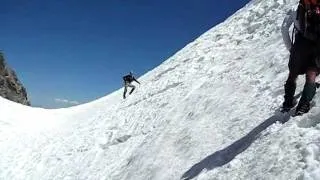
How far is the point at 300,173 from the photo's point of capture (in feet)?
23.3

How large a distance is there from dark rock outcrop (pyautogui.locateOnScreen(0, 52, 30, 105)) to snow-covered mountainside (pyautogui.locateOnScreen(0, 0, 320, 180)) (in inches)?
1847

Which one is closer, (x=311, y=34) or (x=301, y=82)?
(x=311, y=34)

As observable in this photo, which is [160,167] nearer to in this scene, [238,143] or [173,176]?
[173,176]

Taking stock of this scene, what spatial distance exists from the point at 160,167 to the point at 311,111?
4.85 metres

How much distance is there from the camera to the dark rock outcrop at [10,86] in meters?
76.1

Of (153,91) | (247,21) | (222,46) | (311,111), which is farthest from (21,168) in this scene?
(311,111)

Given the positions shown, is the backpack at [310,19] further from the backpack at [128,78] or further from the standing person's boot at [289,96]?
the backpack at [128,78]

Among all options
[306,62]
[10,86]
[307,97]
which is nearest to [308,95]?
[307,97]

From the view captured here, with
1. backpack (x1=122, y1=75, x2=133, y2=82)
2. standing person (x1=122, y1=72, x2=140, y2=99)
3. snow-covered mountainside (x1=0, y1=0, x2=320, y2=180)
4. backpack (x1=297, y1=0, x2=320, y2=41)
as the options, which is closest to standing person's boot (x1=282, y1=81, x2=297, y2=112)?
snow-covered mountainside (x1=0, y1=0, x2=320, y2=180)

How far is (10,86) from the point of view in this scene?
79.1m

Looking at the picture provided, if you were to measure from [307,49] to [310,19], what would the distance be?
1.76 feet

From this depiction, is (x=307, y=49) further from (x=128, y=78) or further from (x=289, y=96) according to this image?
(x=128, y=78)

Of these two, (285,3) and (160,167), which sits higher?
(285,3)

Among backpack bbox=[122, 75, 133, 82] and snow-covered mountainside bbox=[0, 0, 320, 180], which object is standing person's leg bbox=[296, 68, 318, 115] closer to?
snow-covered mountainside bbox=[0, 0, 320, 180]
